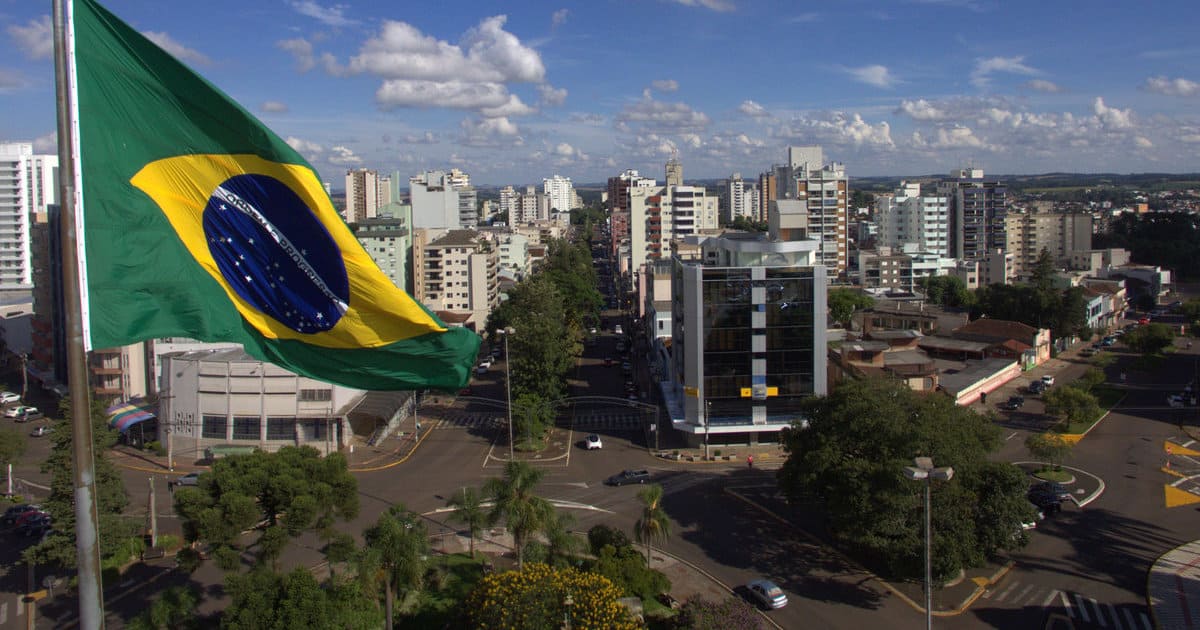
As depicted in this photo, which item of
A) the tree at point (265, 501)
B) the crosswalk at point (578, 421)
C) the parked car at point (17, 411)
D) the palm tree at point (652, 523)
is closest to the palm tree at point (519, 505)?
the palm tree at point (652, 523)

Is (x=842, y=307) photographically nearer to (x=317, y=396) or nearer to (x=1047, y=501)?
(x=1047, y=501)

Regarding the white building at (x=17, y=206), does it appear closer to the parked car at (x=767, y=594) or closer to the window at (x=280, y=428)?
the window at (x=280, y=428)

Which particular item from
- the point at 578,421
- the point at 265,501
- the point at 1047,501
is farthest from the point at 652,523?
the point at 578,421

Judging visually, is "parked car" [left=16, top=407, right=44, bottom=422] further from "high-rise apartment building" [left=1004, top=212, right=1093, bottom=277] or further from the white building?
"high-rise apartment building" [left=1004, top=212, right=1093, bottom=277]

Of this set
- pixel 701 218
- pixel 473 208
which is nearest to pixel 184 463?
pixel 701 218

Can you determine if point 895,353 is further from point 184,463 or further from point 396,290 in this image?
point 396,290

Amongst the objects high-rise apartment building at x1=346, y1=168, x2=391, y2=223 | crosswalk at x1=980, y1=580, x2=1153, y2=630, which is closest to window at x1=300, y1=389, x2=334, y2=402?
crosswalk at x1=980, y1=580, x2=1153, y2=630
